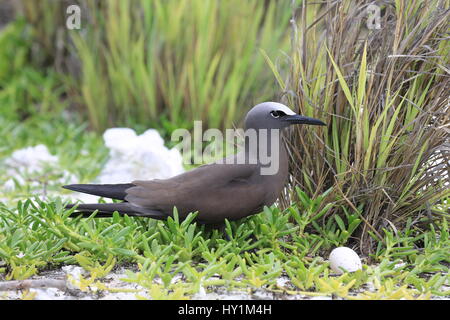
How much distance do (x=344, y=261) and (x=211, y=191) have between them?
557 millimetres

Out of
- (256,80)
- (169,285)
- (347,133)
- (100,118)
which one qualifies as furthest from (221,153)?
(169,285)

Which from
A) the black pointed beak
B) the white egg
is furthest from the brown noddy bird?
the white egg

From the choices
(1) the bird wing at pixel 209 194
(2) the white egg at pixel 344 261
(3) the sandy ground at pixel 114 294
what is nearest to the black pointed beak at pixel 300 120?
(1) the bird wing at pixel 209 194

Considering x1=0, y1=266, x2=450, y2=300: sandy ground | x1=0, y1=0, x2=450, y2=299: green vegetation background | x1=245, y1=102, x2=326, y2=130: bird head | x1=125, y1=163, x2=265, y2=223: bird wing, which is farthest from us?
x1=245, y1=102, x2=326, y2=130: bird head

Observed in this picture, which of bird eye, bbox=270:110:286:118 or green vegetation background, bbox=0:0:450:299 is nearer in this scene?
green vegetation background, bbox=0:0:450:299

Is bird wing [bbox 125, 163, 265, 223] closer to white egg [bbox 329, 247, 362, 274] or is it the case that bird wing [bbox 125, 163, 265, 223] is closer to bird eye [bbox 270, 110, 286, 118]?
bird eye [bbox 270, 110, 286, 118]

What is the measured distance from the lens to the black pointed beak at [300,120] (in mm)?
2649

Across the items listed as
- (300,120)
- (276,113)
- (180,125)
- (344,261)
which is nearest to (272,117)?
(276,113)

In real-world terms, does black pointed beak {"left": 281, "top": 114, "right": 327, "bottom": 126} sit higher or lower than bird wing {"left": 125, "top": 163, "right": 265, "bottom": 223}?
higher

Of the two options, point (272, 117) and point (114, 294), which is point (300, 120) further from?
point (114, 294)

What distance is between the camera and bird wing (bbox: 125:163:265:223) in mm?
2621

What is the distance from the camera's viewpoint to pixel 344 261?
2467mm

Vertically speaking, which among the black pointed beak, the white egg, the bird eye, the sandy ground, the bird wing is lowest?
the sandy ground

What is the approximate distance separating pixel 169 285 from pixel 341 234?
77 centimetres
